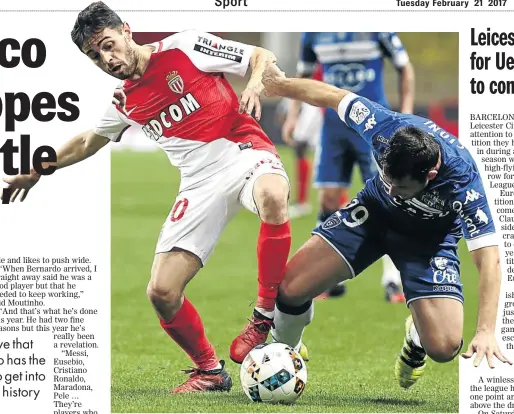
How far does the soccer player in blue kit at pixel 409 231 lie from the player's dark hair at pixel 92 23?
97 centimetres

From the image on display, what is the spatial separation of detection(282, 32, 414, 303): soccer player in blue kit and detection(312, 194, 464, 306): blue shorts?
7.91ft

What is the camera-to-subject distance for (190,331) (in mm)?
6168

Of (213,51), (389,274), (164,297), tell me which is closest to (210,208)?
(164,297)

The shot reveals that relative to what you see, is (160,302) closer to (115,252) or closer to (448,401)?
(448,401)

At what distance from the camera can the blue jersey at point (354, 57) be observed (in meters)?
8.63

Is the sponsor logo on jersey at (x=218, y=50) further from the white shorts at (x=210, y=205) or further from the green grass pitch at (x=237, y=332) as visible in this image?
the green grass pitch at (x=237, y=332)

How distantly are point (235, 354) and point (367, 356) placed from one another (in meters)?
1.58

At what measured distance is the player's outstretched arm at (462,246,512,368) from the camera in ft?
16.7

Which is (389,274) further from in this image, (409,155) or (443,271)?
(409,155)

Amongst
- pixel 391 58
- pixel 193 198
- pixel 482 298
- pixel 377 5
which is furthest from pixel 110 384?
pixel 391 58

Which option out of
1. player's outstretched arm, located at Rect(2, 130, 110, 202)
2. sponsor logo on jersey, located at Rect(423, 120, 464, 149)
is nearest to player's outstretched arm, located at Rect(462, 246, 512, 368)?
sponsor logo on jersey, located at Rect(423, 120, 464, 149)

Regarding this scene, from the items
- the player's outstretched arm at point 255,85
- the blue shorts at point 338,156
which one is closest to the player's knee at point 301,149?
the blue shorts at point 338,156

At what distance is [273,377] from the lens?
5.73 m

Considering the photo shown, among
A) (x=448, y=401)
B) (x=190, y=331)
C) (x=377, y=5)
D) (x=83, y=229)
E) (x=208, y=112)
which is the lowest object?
(x=448, y=401)
